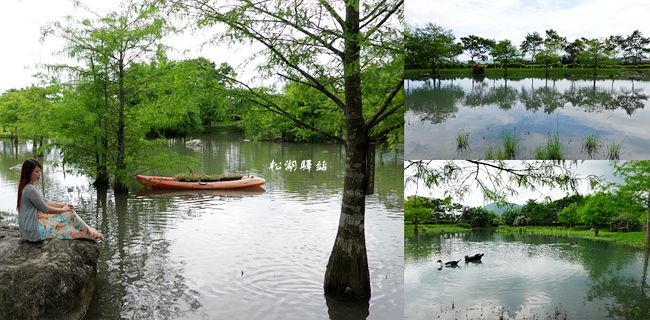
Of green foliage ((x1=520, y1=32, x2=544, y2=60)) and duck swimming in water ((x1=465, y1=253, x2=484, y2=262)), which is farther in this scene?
duck swimming in water ((x1=465, y1=253, x2=484, y2=262))

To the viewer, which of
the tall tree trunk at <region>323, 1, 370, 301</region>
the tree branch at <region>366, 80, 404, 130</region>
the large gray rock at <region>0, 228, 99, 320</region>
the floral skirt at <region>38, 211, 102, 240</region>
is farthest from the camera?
the floral skirt at <region>38, 211, 102, 240</region>

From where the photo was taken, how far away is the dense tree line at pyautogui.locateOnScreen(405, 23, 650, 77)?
294 cm

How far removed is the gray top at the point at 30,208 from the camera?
650 cm

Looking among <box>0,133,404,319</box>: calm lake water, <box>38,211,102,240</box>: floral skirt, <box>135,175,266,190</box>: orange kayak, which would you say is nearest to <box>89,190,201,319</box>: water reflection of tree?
<box>0,133,404,319</box>: calm lake water

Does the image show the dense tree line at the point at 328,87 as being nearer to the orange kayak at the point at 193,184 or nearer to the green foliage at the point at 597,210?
the green foliage at the point at 597,210

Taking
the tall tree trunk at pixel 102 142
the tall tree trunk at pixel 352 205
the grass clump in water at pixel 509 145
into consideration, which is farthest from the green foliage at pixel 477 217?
the tall tree trunk at pixel 102 142

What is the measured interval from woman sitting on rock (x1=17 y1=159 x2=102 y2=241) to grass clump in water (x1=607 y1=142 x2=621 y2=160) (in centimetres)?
607

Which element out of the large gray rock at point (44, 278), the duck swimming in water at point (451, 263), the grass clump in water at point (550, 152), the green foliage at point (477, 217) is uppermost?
the grass clump in water at point (550, 152)

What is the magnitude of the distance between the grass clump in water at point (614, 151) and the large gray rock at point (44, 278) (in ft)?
19.4

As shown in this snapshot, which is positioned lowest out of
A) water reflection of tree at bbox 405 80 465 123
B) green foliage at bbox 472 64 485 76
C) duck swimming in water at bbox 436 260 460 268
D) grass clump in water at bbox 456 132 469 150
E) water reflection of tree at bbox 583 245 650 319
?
water reflection of tree at bbox 583 245 650 319

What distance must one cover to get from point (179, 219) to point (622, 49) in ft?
39.9

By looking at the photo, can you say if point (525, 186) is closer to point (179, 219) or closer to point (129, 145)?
point (179, 219)

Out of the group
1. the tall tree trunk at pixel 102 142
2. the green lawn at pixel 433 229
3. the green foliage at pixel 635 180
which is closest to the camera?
the green foliage at pixel 635 180

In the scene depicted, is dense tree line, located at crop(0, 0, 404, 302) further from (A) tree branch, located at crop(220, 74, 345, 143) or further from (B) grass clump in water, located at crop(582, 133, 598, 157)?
(B) grass clump in water, located at crop(582, 133, 598, 157)
